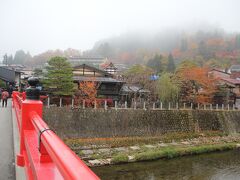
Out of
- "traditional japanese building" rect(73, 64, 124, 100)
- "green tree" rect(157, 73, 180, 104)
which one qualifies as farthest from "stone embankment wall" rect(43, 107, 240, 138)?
"traditional japanese building" rect(73, 64, 124, 100)

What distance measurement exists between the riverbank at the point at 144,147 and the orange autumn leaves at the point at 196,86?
16.7 ft

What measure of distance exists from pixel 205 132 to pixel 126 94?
8671 millimetres

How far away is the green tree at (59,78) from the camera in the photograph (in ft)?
75.7

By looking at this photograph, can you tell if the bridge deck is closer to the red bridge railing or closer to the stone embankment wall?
the red bridge railing

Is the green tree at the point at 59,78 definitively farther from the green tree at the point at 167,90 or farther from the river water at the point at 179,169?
the green tree at the point at 167,90

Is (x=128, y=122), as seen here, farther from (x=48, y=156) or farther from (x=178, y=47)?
(x=178, y=47)

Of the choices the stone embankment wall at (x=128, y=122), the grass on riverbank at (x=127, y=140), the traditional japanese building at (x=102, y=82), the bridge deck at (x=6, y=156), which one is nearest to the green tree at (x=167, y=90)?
the stone embankment wall at (x=128, y=122)

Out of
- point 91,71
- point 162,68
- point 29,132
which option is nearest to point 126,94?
point 91,71

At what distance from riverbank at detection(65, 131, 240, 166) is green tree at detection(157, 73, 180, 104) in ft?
17.2

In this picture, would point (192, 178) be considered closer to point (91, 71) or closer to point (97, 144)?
point (97, 144)

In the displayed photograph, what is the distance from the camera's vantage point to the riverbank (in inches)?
679

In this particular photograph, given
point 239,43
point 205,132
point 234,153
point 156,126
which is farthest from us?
point 239,43

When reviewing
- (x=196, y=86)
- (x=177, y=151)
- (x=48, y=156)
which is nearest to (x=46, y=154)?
(x=48, y=156)

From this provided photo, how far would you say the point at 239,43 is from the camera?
74.4 m
